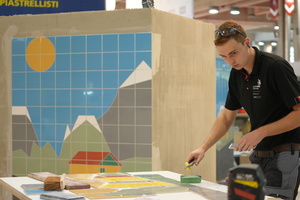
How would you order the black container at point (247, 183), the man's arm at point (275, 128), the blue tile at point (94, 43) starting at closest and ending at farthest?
the black container at point (247, 183)
the man's arm at point (275, 128)
the blue tile at point (94, 43)

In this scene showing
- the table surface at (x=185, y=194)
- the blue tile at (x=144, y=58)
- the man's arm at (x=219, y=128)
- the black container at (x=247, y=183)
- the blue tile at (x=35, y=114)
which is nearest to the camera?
the black container at (x=247, y=183)

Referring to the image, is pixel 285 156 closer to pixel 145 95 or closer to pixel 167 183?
pixel 167 183

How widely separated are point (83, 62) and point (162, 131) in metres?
0.93

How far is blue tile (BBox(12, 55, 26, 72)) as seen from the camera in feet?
15.8

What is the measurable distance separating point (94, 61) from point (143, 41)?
479 millimetres

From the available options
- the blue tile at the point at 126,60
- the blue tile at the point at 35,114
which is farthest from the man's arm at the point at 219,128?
the blue tile at the point at 35,114

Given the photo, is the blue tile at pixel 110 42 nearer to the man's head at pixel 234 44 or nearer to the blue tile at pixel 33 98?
the blue tile at pixel 33 98

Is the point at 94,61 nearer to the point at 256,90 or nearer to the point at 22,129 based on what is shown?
the point at 22,129

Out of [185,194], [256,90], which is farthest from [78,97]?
[185,194]

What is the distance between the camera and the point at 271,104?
2.67 m

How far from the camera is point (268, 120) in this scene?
8.84ft

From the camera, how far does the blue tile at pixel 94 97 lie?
15.0 feet

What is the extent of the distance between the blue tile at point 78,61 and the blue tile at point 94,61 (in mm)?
47

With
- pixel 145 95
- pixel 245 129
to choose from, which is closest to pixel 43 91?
pixel 145 95
